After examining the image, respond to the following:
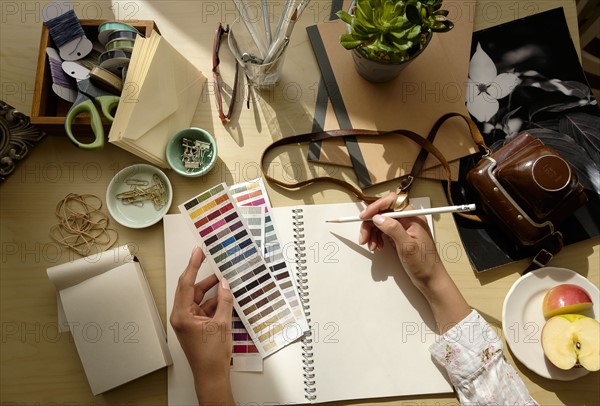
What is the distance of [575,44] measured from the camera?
0.94 metres

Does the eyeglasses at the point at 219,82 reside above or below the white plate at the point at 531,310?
above

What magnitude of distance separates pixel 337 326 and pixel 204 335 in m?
0.26

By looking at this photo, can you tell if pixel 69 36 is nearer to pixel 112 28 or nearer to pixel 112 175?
pixel 112 28

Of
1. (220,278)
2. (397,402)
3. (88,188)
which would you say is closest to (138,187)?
(88,188)

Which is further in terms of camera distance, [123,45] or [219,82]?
[219,82]

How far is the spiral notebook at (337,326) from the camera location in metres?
0.84

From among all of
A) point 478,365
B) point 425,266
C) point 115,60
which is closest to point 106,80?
point 115,60

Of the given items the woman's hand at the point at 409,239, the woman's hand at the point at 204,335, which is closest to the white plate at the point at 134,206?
the woman's hand at the point at 204,335

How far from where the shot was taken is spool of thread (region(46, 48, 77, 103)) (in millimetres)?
822

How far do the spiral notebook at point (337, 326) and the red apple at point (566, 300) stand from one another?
226mm

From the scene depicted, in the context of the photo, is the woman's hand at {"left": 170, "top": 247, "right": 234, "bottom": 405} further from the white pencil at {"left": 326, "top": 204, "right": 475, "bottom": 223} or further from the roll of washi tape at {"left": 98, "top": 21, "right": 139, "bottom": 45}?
the roll of washi tape at {"left": 98, "top": 21, "right": 139, "bottom": 45}

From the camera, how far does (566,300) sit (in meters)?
0.82

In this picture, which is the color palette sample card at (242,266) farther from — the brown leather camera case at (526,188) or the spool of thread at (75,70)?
the brown leather camera case at (526,188)

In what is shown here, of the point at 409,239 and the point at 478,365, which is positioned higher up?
the point at 409,239
